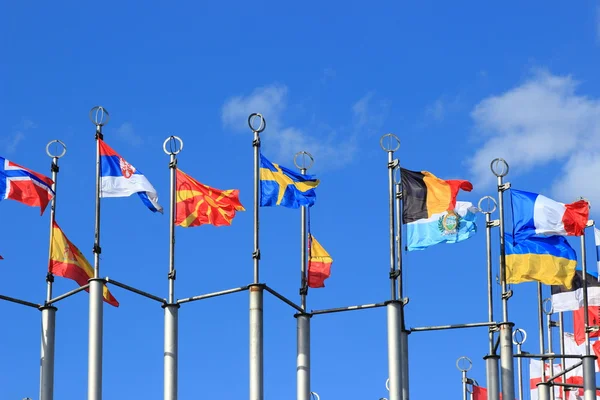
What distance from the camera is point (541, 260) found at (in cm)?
5125

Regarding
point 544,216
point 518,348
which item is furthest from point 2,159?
point 518,348

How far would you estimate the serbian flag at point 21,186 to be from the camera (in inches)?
1806

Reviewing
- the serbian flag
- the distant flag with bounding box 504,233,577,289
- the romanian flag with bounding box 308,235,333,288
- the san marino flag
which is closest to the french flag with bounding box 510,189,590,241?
the distant flag with bounding box 504,233,577,289

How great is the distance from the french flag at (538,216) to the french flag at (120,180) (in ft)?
39.7

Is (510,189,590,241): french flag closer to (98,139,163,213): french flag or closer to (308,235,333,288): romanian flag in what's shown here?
(308,235,333,288): romanian flag

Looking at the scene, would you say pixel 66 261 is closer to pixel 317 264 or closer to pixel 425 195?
pixel 317 264

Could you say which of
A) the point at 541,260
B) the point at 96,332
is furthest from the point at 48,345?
the point at 541,260

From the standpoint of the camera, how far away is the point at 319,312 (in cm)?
4559

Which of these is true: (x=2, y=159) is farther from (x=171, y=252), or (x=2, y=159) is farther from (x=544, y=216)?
(x=544, y=216)

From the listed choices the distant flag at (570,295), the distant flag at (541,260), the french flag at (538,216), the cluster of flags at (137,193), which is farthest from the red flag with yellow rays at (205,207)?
the distant flag at (570,295)

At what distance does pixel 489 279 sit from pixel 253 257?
27.6 ft

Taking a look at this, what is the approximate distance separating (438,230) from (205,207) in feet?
24.8

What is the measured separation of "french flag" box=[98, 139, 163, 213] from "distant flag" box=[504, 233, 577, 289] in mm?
11701

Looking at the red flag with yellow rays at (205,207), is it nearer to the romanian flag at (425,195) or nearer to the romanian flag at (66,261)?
the romanian flag at (66,261)
